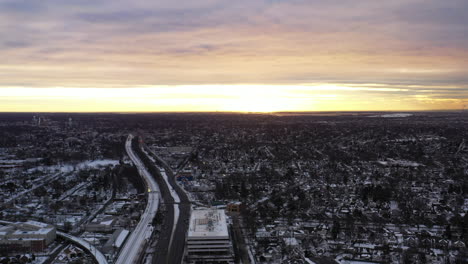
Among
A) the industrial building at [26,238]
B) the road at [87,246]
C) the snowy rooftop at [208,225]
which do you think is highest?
the snowy rooftop at [208,225]

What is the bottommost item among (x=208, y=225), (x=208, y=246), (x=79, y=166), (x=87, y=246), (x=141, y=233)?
(x=87, y=246)

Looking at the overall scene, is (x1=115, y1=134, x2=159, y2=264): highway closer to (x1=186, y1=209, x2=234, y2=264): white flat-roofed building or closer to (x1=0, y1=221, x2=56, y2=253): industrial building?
(x1=186, y1=209, x2=234, y2=264): white flat-roofed building

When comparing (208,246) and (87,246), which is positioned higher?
(208,246)

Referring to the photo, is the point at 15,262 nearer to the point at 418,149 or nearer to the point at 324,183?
the point at 324,183

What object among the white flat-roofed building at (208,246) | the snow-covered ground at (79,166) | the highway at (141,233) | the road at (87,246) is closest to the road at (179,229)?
the white flat-roofed building at (208,246)

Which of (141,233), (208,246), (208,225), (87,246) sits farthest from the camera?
(141,233)

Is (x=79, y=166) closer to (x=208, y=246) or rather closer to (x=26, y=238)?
(x=26, y=238)

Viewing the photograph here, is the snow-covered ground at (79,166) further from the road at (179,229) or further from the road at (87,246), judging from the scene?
the road at (87,246)

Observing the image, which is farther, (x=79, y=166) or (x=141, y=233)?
(x=79, y=166)

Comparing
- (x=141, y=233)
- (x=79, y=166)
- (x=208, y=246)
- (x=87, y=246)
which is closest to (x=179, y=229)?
(x=141, y=233)
